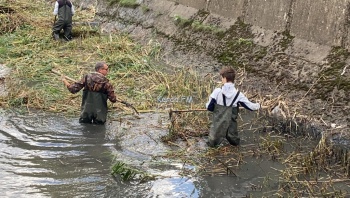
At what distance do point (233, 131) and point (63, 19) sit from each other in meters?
7.10

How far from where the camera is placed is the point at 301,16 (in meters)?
9.56

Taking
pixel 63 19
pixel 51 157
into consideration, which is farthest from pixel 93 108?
pixel 63 19

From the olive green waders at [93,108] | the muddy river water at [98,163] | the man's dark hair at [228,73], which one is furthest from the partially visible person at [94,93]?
the man's dark hair at [228,73]

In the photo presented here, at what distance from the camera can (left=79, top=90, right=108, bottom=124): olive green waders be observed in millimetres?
7934

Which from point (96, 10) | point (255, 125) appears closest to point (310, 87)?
point (255, 125)

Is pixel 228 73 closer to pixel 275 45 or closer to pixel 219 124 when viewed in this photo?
pixel 219 124

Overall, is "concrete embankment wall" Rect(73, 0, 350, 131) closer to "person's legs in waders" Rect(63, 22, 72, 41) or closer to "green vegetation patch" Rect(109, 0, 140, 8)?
"green vegetation patch" Rect(109, 0, 140, 8)

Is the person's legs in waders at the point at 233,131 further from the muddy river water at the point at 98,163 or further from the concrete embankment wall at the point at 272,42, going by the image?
the concrete embankment wall at the point at 272,42

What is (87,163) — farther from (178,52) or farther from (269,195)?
(178,52)

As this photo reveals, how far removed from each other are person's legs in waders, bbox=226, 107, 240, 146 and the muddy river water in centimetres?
20

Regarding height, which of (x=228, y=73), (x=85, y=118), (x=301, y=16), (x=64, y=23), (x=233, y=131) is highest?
(x=301, y=16)

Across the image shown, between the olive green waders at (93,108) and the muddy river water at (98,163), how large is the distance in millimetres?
119

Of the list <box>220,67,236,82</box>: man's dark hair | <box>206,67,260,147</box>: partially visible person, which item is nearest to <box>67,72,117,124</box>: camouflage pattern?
<box>206,67,260,147</box>: partially visible person

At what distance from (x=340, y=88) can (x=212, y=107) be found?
2.28 m
